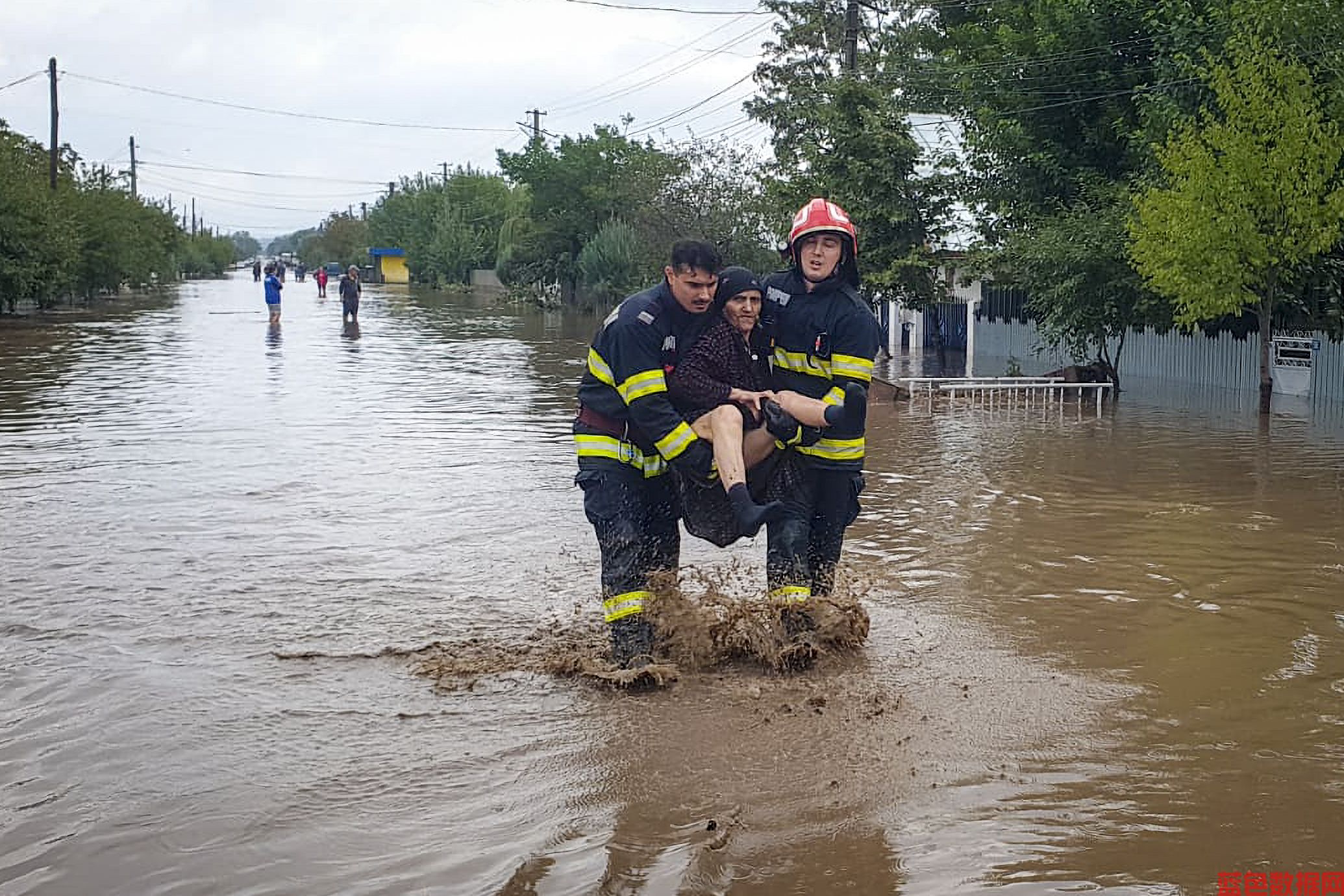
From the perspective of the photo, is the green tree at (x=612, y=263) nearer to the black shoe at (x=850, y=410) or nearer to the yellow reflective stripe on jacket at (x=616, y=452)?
the yellow reflective stripe on jacket at (x=616, y=452)

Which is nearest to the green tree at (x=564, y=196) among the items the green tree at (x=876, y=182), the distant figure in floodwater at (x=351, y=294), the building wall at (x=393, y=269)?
the distant figure in floodwater at (x=351, y=294)

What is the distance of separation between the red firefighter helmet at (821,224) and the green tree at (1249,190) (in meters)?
11.9

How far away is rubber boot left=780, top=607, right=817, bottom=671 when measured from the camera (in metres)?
6.49

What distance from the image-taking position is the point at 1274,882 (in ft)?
14.0

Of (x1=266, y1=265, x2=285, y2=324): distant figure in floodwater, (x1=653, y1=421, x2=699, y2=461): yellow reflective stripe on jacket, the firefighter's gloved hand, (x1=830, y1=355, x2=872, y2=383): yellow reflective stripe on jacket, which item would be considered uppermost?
(x1=266, y1=265, x2=285, y2=324): distant figure in floodwater

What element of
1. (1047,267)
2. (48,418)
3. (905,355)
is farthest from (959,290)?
(48,418)

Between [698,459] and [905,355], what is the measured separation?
26806 mm

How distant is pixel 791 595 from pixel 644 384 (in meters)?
1.26

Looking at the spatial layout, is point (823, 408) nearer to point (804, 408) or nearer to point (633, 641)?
point (804, 408)

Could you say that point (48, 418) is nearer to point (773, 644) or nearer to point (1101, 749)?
point (773, 644)

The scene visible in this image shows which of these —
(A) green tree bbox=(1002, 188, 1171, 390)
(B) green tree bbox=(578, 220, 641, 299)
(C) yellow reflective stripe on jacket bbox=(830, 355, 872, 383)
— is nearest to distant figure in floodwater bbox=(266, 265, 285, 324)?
(B) green tree bbox=(578, 220, 641, 299)

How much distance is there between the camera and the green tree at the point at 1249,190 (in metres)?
16.6

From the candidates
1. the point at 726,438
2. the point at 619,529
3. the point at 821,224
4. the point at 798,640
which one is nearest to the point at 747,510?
the point at 726,438

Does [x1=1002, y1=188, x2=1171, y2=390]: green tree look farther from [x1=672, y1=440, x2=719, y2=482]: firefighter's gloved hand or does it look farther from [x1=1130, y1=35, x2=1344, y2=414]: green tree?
[x1=672, y1=440, x2=719, y2=482]: firefighter's gloved hand
